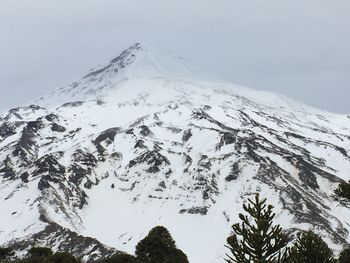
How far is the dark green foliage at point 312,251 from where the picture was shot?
2575 centimetres

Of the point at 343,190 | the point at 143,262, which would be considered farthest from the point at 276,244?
the point at 143,262

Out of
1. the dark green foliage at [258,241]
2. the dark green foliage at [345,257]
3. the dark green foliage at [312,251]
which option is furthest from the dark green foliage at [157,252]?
the dark green foliage at [258,241]

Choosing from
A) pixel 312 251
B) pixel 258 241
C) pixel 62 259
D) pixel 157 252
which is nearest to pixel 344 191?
pixel 312 251

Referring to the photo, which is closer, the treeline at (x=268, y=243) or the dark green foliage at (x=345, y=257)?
the treeline at (x=268, y=243)

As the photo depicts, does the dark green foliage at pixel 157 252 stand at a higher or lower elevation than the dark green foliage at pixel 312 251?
higher

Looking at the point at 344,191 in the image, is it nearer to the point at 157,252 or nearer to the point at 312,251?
the point at 312,251

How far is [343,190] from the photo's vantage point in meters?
35.0

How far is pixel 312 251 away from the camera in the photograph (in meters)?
26.1

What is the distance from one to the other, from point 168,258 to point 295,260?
49.4 metres

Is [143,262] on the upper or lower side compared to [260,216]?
upper

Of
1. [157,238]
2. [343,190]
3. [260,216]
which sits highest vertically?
[157,238]

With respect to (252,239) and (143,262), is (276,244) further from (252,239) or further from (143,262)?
(143,262)

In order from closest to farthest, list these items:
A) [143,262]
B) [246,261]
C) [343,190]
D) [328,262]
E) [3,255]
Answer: [246,261] < [328,262] < [343,190] < [143,262] < [3,255]

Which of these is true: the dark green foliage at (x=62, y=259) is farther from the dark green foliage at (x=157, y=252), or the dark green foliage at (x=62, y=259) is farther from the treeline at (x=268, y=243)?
the treeline at (x=268, y=243)
